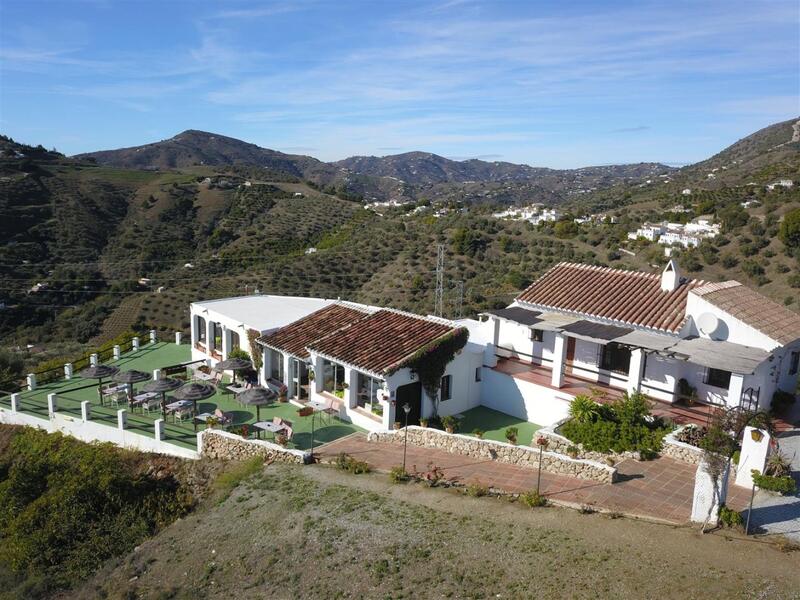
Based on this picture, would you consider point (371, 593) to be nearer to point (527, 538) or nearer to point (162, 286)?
point (527, 538)

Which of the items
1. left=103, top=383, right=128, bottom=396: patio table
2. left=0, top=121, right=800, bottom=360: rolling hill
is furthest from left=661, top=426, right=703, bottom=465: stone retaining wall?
left=0, top=121, right=800, bottom=360: rolling hill

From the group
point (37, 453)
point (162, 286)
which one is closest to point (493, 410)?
point (37, 453)

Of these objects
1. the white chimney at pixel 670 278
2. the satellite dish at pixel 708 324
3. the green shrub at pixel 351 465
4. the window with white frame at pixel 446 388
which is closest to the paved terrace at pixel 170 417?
the green shrub at pixel 351 465

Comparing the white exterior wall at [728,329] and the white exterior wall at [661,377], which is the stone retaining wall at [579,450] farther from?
the white exterior wall at [728,329]

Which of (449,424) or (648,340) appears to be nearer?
(449,424)

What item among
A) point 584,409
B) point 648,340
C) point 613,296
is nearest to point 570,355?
point 613,296

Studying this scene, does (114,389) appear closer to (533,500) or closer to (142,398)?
(142,398)

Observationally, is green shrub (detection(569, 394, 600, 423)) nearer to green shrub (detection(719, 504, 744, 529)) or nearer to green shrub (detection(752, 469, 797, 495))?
green shrub (detection(752, 469, 797, 495))
